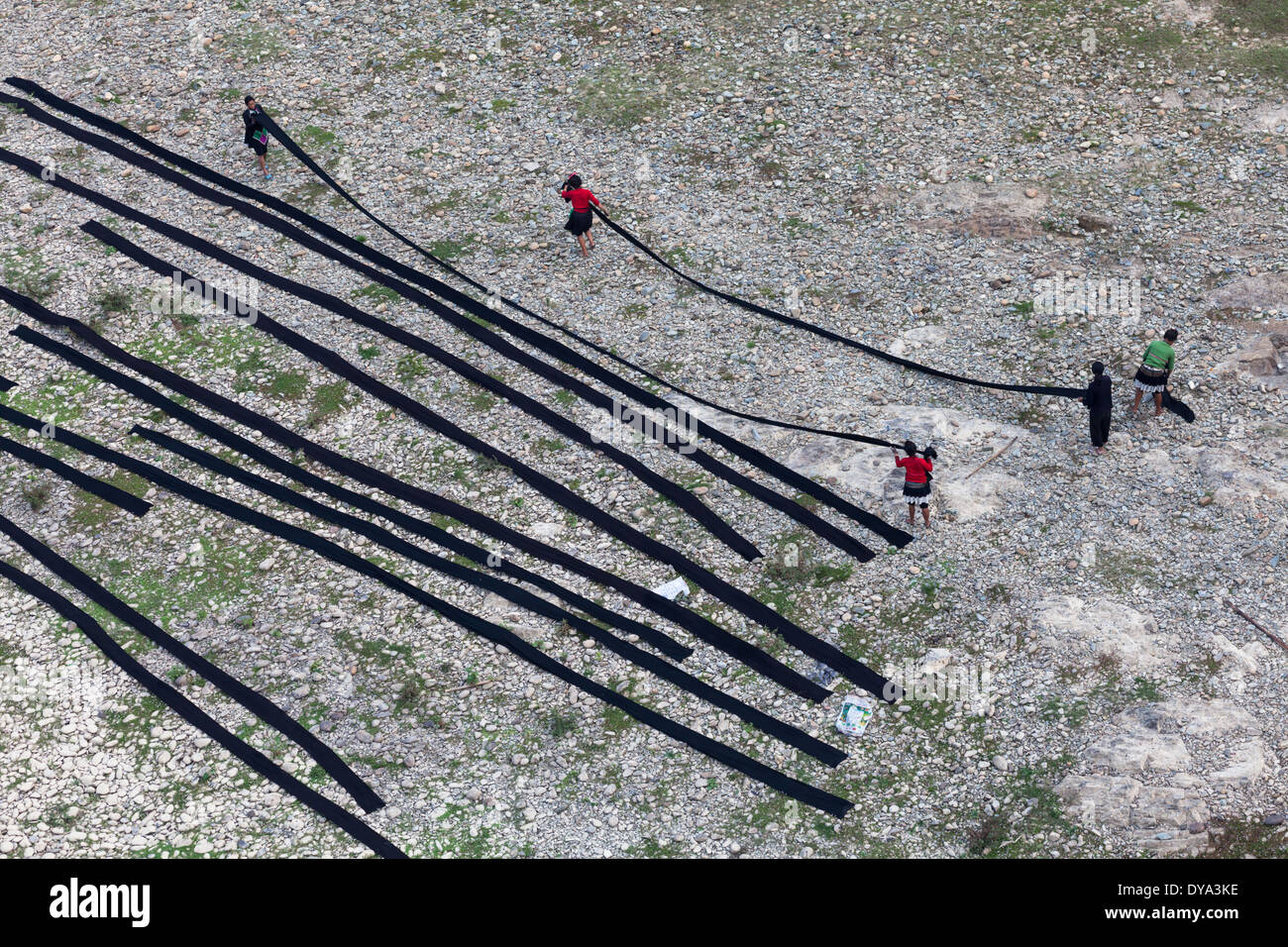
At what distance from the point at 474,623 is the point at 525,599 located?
2.50 ft

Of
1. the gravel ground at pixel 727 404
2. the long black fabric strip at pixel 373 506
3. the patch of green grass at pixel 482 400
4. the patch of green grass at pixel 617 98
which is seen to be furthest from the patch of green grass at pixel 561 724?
the patch of green grass at pixel 617 98

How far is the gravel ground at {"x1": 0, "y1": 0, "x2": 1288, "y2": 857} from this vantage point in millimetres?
13086

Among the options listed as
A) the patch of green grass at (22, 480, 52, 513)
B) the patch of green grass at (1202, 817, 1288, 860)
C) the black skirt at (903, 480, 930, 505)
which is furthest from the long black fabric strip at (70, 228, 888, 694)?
the patch of green grass at (22, 480, 52, 513)

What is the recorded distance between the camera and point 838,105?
73.5ft

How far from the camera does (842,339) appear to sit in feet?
59.6

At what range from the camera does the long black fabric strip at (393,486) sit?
1436cm

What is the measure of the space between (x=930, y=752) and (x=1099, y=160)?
12.9 meters

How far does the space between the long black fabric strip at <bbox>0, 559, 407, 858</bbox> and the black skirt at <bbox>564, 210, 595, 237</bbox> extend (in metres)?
9.83

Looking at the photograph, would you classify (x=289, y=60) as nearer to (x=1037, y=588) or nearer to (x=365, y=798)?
(x=365, y=798)

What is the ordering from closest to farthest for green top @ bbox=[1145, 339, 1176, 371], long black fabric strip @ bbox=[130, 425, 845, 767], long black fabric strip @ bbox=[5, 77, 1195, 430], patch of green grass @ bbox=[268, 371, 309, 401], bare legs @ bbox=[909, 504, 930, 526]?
long black fabric strip @ bbox=[130, 425, 845, 767] < bare legs @ bbox=[909, 504, 930, 526] < green top @ bbox=[1145, 339, 1176, 371] < long black fabric strip @ bbox=[5, 77, 1195, 430] < patch of green grass @ bbox=[268, 371, 309, 401]

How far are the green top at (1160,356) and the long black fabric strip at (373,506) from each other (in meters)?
7.94

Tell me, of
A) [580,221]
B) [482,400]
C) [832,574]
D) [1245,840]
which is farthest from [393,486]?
[1245,840]

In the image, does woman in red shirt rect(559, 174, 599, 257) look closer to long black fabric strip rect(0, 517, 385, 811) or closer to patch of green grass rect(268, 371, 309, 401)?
patch of green grass rect(268, 371, 309, 401)

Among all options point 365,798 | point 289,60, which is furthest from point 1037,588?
point 289,60
